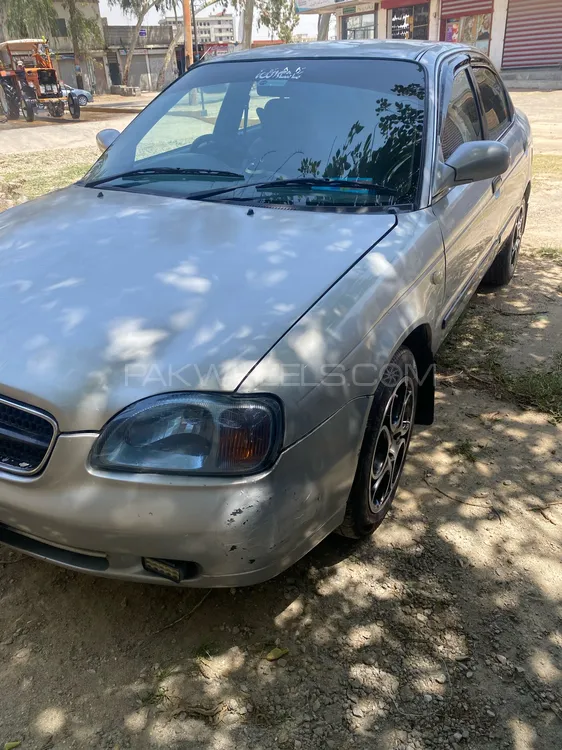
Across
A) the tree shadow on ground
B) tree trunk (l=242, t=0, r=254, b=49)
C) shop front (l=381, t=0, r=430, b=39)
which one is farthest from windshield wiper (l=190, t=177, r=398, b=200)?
shop front (l=381, t=0, r=430, b=39)

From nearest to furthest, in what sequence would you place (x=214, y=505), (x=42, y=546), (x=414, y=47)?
(x=214, y=505) < (x=42, y=546) < (x=414, y=47)

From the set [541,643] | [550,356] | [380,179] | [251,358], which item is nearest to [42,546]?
[251,358]

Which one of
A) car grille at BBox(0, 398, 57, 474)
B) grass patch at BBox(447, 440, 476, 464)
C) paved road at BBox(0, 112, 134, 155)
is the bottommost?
grass patch at BBox(447, 440, 476, 464)

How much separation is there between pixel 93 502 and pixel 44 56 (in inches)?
953

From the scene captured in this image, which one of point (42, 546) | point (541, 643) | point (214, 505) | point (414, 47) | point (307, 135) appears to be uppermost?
point (414, 47)

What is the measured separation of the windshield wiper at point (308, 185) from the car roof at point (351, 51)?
86cm

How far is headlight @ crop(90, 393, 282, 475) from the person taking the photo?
1.68m

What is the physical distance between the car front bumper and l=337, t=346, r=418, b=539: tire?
0.30m

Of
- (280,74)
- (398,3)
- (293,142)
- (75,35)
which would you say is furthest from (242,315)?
(75,35)

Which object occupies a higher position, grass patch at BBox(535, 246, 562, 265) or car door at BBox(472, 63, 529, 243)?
car door at BBox(472, 63, 529, 243)

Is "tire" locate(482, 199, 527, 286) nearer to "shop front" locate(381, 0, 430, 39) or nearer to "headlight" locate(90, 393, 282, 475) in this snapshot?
"headlight" locate(90, 393, 282, 475)

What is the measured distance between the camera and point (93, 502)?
1.67 metres

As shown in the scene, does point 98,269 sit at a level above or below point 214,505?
above

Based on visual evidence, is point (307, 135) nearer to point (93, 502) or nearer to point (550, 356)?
point (93, 502)
